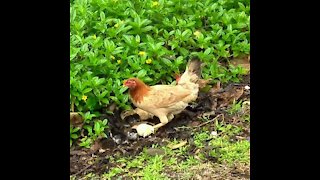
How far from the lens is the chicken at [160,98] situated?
399 cm

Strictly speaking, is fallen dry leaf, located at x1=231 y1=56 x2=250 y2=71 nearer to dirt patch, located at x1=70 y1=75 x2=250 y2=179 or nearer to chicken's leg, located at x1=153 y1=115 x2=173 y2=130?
dirt patch, located at x1=70 y1=75 x2=250 y2=179

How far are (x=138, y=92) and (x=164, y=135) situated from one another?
33cm

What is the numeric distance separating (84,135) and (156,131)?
18.5 inches

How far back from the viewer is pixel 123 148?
385cm

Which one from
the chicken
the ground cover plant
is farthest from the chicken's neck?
the ground cover plant

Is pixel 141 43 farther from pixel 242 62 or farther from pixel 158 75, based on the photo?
pixel 242 62

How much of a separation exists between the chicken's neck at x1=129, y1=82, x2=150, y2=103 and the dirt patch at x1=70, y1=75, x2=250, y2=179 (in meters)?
0.21

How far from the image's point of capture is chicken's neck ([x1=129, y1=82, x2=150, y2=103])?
158 inches

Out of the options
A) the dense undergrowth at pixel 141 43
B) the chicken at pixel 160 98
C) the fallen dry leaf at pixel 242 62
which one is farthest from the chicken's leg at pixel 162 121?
the fallen dry leaf at pixel 242 62

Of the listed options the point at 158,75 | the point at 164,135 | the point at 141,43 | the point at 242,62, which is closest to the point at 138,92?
the point at 164,135

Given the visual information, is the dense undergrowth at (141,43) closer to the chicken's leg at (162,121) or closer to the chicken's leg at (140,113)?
the chicken's leg at (140,113)

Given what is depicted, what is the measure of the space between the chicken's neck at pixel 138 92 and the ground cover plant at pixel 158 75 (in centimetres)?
15

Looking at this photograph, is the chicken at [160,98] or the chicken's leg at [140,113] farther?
the chicken's leg at [140,113]

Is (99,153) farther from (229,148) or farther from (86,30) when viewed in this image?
(86,30)
